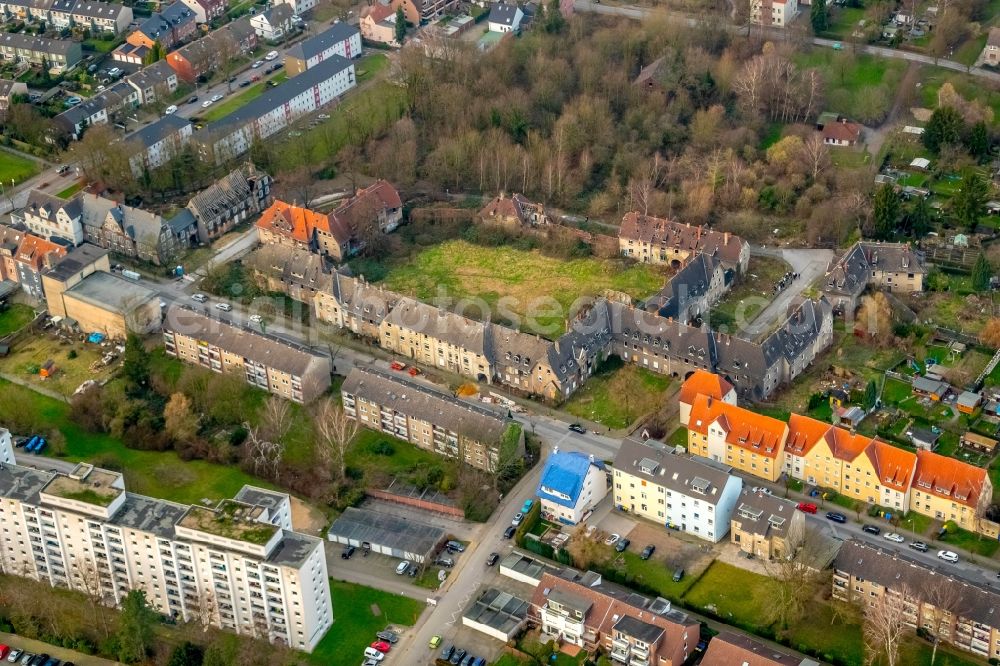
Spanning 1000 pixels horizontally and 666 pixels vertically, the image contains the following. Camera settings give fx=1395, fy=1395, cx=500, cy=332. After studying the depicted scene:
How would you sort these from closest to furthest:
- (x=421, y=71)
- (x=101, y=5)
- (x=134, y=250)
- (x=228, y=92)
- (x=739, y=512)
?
(x=739, y=512)
(x=134, y=250)
(x=421, y=71)
(x=228, y=92)
(x=101, y=5)

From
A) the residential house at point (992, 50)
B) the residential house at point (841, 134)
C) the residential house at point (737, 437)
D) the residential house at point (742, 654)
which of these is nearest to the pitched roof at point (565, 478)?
the residential house at point (737, 437)

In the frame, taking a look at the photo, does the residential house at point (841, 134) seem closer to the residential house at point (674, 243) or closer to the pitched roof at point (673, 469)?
the residential house at point (674, 243)

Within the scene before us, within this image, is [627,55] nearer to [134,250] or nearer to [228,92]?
[228,92]

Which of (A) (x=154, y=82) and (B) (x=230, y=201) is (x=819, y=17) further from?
(A) (x=154, y=82)

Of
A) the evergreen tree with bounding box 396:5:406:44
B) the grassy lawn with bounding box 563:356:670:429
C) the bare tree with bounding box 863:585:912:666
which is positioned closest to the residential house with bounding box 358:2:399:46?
the evergreen tree with bounding box 396:5:406:44

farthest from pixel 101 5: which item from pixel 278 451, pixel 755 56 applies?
pixel 278 451

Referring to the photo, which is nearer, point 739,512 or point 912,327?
point 739,512
